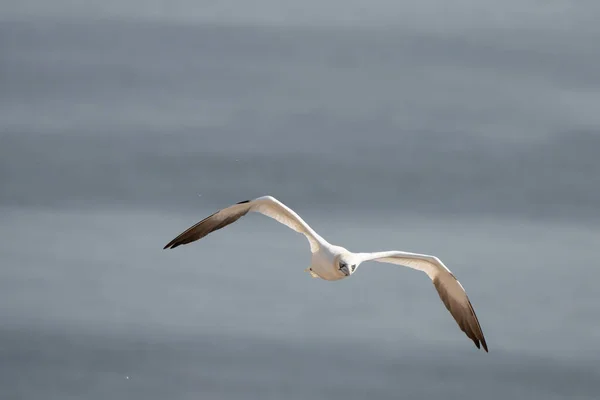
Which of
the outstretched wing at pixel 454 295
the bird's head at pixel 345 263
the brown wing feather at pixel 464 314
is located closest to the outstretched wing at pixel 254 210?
the bird's head at pixel 345 263

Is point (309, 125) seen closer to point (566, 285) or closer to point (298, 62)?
point (298, 62)

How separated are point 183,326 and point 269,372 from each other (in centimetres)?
51

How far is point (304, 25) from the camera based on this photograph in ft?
23.4

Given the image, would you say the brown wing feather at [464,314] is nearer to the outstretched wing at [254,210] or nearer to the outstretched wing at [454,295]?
the outstretched wing at [454,295]

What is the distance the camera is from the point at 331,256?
4422 mm

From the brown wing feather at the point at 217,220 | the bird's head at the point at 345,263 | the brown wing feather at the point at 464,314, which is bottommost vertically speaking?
the brown wing feather at the point at 464,314

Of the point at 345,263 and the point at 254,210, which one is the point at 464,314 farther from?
the point at 254,210

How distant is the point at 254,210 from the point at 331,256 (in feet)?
1.25

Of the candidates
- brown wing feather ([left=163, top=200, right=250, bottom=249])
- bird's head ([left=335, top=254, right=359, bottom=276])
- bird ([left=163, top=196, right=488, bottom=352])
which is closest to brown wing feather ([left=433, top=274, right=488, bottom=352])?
bird ([left=163, top=196, right=488, bottom=352])

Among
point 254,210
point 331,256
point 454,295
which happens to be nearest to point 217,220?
point 254,210

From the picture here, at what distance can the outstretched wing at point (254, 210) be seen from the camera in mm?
4508

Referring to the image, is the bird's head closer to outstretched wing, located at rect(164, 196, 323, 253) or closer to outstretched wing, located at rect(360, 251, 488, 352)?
outstretched wing, located at rect(164, 196, 323, 253)

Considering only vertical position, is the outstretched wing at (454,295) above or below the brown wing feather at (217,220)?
below

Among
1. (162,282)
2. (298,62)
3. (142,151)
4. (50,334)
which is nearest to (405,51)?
(298,62)
